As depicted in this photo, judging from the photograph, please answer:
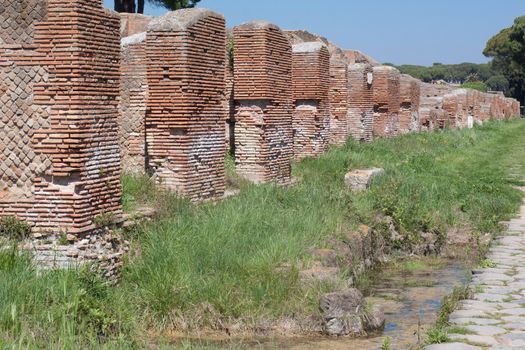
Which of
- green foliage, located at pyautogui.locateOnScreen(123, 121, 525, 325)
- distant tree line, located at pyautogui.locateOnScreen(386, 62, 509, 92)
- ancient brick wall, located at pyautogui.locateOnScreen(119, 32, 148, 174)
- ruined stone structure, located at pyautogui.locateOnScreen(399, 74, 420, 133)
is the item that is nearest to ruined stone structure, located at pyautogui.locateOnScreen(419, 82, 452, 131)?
ruined stone structure, located at pyautogui.locateOnScreen(399, 74, 420, 133)

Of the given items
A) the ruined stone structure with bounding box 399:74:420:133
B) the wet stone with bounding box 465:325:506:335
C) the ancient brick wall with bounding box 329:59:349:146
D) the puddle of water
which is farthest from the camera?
the ruined stone structure with bounding box 399:74:420:133

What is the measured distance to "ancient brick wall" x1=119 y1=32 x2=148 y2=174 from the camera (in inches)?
421

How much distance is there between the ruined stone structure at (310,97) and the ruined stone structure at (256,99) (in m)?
2.79

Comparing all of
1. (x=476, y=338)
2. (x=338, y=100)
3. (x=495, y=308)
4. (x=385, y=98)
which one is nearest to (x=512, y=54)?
(x=385, y=98)

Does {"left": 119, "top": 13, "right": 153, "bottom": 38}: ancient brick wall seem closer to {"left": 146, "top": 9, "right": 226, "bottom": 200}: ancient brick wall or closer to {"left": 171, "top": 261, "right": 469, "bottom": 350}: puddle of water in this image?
{"left": 146, "top": 9, "right": 226, "bottom": 200}: ancient brick wall

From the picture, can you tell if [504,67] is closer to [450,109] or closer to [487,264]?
[450,109]

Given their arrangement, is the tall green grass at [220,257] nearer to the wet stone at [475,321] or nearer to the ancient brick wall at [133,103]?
the ancient brick wall at [133,103]

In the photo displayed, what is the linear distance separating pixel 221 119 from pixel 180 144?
1.06m

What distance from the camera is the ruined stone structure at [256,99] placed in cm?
Answer: 1269

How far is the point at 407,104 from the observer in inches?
1049

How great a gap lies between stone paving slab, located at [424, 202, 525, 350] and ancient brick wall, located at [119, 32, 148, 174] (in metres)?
4.53

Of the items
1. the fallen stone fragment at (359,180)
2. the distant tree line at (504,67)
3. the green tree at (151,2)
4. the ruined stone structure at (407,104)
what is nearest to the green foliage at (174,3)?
the green tree at (151,2)

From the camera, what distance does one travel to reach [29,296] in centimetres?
611

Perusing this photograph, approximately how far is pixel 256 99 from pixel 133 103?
252 cm
